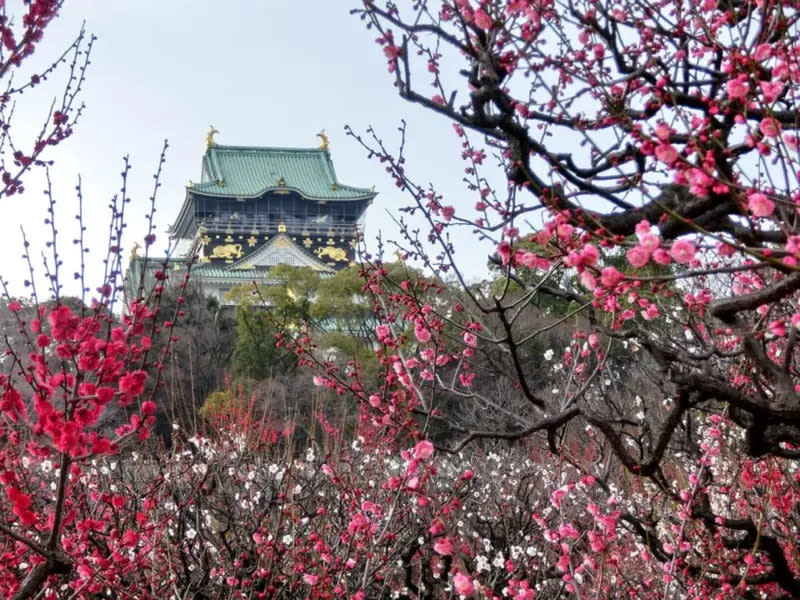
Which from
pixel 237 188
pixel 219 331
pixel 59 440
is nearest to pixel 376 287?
pixel 59 440

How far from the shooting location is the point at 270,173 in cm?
4216

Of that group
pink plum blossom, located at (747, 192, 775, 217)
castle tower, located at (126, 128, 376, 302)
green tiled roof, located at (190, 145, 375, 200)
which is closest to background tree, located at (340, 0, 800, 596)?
Answer: pink plum blossom, located at (747, 192, 775, 217)

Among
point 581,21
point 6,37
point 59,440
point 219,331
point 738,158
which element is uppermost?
point 581,21

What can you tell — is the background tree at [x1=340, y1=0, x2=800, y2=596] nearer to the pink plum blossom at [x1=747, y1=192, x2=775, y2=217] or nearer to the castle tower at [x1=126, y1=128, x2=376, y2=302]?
the pink plum blossom at [x1=747, y1=192, x2=775, y2=217]

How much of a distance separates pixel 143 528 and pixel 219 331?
2020cm

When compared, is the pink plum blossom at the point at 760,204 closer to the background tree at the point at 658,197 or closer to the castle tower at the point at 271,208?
the background tree at the point at 658,197

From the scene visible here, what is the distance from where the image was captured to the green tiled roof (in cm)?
4031

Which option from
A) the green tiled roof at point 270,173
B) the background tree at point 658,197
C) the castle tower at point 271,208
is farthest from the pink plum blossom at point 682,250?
the green tiled roof at point 270,173

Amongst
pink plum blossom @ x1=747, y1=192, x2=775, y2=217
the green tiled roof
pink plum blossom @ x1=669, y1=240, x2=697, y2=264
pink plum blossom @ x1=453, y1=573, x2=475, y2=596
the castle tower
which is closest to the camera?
pink plum blossom @ x1=747, y1=192, x2=775, y2=217

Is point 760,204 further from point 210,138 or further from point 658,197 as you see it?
point 210,138

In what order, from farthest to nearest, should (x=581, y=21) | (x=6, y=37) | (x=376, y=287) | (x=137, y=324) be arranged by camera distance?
1. (x=376, y=287)
2. (x=581, y=21)
3. (x=6, y=37)
4. (x=137, y=324)

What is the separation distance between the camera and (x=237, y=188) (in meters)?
40.7

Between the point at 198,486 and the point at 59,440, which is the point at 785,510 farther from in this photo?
the point at 59,440

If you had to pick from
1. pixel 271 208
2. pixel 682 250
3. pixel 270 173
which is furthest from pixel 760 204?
pixel 270 173
